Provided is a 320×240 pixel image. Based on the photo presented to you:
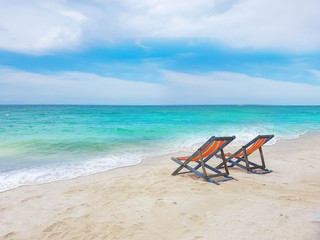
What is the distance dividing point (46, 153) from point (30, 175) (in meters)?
3.10

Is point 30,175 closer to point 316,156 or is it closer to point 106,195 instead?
point 106,195

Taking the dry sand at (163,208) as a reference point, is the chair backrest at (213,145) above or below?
above

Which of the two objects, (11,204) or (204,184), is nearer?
(11,204)

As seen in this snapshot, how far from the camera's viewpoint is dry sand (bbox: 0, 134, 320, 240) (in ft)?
10.7

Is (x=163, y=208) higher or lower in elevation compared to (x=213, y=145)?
lower

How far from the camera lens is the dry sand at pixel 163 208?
3256mm

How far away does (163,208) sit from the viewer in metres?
→ 4.01

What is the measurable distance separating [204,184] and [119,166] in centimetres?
323

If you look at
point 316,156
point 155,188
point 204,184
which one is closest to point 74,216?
point 155,188

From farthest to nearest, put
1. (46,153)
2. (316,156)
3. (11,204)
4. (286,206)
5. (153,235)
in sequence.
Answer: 1. (46,153)
2. (316,156)
3. (11,204)
4. (286,206)
5. (153,235)

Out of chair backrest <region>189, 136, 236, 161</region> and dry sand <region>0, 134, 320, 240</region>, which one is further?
chair backrest <region>189, 136, 236, 161</region>

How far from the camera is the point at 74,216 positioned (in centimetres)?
383

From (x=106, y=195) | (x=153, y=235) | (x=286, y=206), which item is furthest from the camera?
(x=106, y=195)

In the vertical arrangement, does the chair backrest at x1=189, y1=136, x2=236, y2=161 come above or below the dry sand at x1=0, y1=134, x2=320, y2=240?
above
